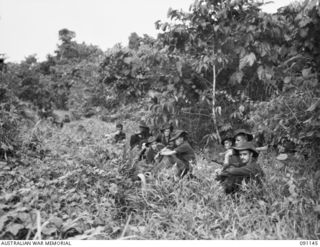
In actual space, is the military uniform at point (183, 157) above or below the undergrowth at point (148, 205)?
above

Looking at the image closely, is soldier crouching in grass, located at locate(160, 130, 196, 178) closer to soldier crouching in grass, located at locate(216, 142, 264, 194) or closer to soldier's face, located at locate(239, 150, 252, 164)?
soldier crouching in grass, located at locate(216, 142, 264, 194)

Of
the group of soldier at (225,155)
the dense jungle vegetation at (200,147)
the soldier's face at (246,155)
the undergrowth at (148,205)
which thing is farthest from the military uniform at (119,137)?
the soldier's face at (246,155)

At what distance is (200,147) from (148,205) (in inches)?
122

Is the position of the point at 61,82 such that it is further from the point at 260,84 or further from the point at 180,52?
the point at 260,84

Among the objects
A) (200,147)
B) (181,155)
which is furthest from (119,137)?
(181,155)

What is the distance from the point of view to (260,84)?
671cm

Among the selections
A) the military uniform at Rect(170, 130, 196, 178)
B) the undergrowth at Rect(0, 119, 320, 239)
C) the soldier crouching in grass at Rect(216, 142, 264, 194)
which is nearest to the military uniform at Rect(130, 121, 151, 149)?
the undergrowth at Rect(0, 119, 320, 239)

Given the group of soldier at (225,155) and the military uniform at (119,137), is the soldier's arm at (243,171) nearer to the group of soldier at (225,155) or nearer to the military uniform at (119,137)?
the group of soldier at (225,155)

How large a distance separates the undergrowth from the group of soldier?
0.14 metres

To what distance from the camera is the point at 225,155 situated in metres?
4.83

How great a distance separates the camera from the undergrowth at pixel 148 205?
3.27 meters

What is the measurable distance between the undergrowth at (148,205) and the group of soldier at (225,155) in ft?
0.47

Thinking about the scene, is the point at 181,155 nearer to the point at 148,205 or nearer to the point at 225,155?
the point at 225,155

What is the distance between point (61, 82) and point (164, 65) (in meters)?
12.4
